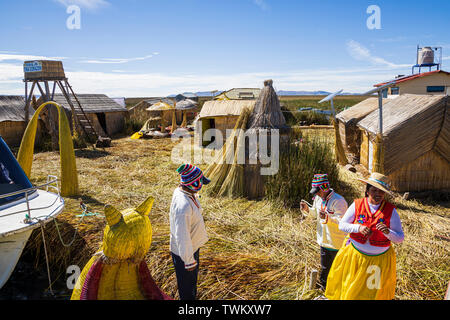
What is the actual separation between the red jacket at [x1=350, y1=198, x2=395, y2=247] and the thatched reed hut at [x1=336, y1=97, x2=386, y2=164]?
7523mm

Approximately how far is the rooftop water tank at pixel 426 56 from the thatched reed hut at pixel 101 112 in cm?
1931

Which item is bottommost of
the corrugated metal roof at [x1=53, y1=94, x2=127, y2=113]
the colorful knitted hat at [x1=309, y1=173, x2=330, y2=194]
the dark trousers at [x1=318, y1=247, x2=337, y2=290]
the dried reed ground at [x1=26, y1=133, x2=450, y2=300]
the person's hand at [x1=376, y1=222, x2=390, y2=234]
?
the dried reed ground at [x1=26, y1=133, x2=450, y2=300]

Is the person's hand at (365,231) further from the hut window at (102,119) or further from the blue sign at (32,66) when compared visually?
the hut window at (102,119)

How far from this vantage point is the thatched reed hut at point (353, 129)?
9.39m

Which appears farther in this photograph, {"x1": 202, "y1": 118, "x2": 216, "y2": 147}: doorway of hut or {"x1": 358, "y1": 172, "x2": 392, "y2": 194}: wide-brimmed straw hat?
{"x1": 202, "y1": 118, "x2": 216, "y2": 147}: doorway of hut

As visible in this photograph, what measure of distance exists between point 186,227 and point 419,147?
20.1 feet

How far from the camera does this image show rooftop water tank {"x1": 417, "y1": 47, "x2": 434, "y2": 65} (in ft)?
63.1

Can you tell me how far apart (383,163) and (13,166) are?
6980 millimetres

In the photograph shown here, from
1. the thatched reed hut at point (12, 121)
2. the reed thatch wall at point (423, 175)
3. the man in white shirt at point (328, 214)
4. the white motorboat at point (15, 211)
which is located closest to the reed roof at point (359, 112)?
the reed thatch wall at point (423, 175)

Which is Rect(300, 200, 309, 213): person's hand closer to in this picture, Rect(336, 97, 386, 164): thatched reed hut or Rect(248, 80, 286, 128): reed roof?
Rect(248, 80, 286, 128): reed roof

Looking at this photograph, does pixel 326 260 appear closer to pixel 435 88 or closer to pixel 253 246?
pixel 253 246

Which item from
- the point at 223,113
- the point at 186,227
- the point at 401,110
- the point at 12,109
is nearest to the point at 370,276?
the point at 186,227

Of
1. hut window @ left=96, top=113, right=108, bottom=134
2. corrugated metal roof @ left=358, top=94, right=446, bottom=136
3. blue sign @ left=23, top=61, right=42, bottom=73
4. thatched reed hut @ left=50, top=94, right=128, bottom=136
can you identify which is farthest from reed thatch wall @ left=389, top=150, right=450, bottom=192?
hut window @ left=96, top=113, right=108, bottom=134
